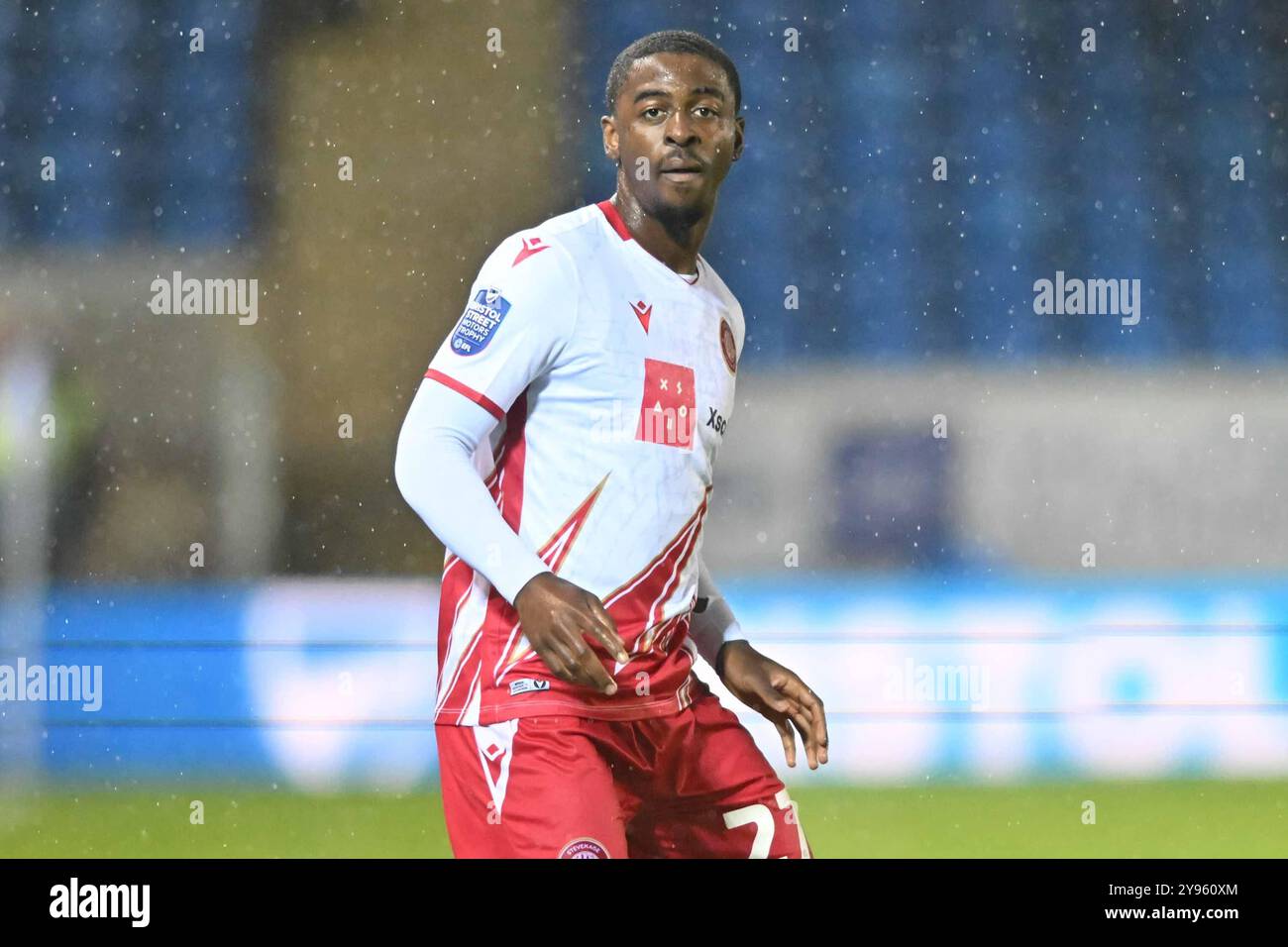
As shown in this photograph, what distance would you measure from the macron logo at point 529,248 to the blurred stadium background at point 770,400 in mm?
2209

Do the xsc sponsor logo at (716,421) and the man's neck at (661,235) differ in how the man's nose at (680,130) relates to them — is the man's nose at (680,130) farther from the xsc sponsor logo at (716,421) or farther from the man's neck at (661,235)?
the xsc sponsor logo at (716,421)

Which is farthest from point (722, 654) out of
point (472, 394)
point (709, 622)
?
point (472, 394)

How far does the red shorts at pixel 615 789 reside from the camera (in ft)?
5.06

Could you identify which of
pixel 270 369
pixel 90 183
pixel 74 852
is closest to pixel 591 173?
pixel 270 369

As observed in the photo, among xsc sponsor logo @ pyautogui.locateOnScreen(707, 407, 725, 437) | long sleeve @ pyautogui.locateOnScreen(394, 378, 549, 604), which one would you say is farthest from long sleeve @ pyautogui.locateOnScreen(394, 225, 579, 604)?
xsc sponsor logo @ pyautogui.locateOnScreen(707, 407, 725, 437)

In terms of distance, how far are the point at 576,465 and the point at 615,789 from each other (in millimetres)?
390

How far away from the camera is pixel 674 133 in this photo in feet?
A: 5.71

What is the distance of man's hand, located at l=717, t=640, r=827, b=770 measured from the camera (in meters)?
1.76

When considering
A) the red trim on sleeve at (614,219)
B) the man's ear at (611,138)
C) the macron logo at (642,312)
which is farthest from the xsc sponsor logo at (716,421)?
the man's ear at (611,138)

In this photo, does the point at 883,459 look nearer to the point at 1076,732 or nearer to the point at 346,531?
the point at 1076,732

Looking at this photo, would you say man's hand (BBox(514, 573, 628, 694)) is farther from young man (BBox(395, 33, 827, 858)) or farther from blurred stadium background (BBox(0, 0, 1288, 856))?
blurred stadium background (BBox(0, 0, 1288, 856))
